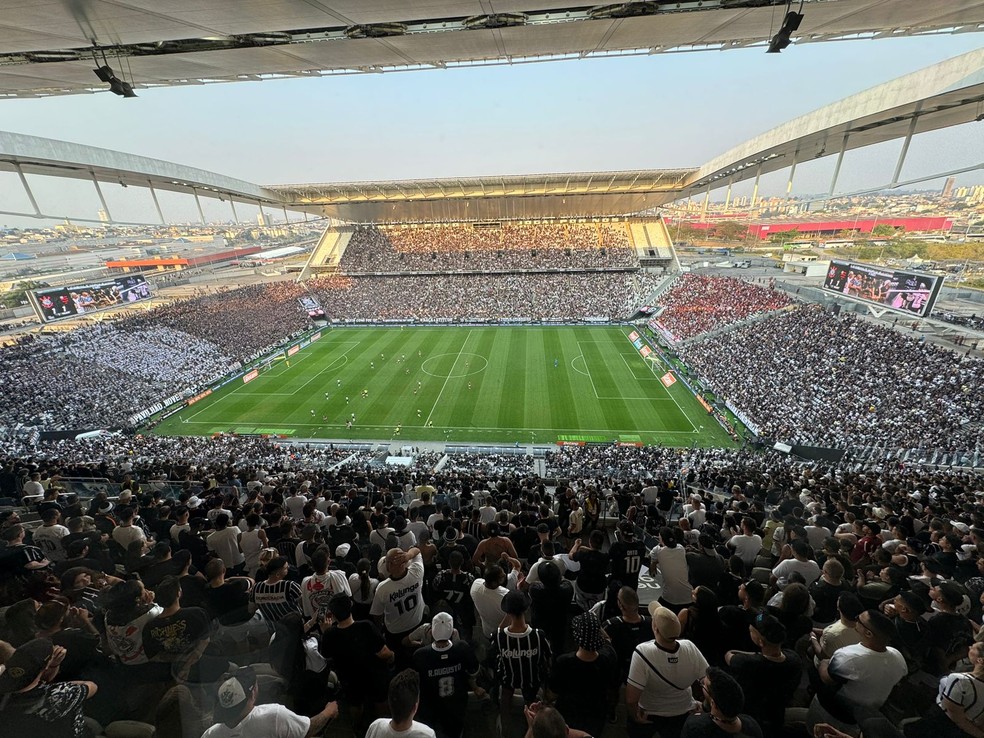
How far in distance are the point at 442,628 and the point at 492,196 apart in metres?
55.1

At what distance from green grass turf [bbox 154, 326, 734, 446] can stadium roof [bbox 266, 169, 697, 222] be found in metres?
20.1

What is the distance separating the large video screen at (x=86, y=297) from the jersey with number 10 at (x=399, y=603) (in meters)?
39.6

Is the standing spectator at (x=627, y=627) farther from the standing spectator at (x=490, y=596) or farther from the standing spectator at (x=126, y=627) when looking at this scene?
the standing spectator at (x=126, y=627)


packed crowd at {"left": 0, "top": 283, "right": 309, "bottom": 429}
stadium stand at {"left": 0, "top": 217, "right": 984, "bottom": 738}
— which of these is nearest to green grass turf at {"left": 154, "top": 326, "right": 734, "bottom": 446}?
packed crowd at {"left": 0, "top": 283, "right": 309, "bottom": 429}

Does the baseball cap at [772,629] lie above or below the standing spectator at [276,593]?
above

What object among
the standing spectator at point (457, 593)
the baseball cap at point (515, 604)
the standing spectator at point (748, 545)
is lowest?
the standing spectator at point (748, 545)

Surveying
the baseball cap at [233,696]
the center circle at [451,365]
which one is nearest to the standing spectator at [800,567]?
the baseball cap at [233,696]

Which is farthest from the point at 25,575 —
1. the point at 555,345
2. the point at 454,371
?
the point at 555,345

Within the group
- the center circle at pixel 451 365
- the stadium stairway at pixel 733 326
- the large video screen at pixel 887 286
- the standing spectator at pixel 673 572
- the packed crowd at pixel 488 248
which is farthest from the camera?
the packed crowd at pixel 488 248

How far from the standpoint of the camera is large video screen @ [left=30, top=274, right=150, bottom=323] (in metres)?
30.1

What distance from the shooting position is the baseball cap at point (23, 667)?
2.63 metres

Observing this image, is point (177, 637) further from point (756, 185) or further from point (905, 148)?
point (756, 185)

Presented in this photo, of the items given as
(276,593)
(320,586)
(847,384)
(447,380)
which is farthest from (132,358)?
(847,384)

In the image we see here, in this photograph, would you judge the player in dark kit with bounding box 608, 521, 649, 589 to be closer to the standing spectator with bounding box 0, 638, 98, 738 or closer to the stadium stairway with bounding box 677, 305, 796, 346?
the standing spectator with bounding box 0, 638, 98, 738
